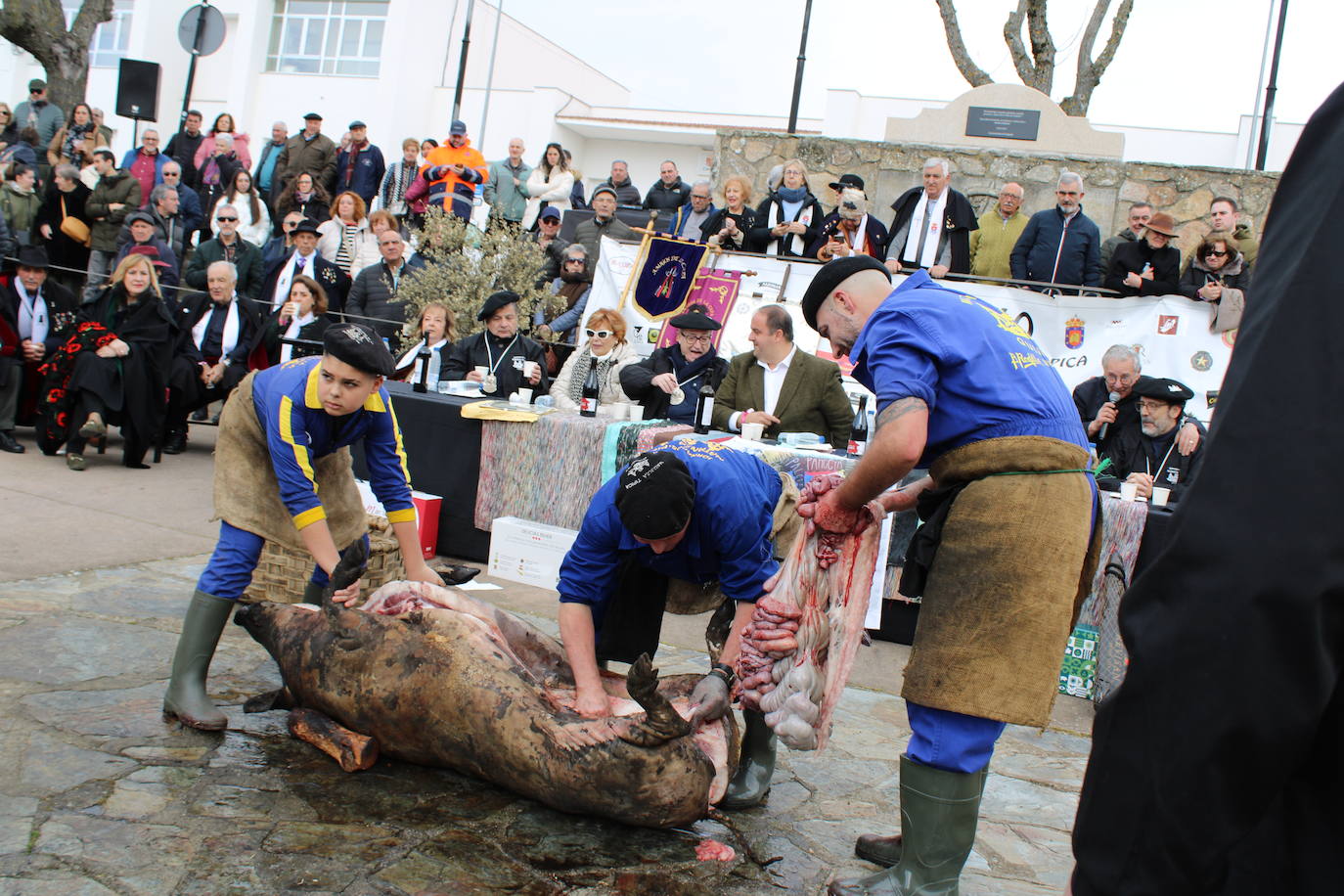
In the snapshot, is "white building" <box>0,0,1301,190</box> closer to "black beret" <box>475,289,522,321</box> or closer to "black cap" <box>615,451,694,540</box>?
"black beret" <box>475,289,522,321</box>

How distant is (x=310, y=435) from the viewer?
3.83 meters

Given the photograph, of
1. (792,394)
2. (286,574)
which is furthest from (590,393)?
(286,574)

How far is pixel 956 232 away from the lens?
30.3 ft

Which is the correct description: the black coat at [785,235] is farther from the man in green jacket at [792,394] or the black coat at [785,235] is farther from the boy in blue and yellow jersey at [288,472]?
the boy in blue and yellow jersey at [288,472]

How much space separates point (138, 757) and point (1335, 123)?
352 cm

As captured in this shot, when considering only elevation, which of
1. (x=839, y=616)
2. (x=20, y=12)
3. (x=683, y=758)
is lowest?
(x=683, y=758)

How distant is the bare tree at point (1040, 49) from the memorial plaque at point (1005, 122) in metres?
4.27

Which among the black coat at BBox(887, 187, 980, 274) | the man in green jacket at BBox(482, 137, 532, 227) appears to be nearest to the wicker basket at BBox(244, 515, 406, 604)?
the black coat at BBox(887, 187, 980, 274)

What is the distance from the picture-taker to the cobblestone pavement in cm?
272

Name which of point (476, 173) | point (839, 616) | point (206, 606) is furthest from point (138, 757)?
point (476, 173)

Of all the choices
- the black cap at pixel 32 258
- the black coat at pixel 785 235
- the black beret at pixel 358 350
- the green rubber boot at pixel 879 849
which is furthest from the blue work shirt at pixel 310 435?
the black coat at pixel 785 235

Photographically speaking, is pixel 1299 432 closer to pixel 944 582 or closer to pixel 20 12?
pixel 944 582

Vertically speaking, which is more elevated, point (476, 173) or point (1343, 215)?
point (476, 173)

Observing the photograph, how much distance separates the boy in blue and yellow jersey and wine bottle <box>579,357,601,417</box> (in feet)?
8.64
